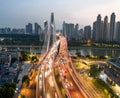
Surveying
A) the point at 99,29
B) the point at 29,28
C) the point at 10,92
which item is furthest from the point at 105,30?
the point at 10,92

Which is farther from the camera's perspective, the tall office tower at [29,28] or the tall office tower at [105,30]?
Result: the tall office tower at [29,28]

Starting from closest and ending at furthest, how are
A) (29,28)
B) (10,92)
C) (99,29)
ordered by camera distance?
(10,92) → (99,29) → (29,28)

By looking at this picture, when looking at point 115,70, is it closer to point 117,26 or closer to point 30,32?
point 117,26

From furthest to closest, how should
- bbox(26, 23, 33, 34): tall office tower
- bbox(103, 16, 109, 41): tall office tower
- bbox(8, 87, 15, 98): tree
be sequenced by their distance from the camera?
bbox(26, 23, 33, 34): tall office tower → bbox(103, 16, 109, 41): tall office tower → bbox(8, 87, 15, 98): tree

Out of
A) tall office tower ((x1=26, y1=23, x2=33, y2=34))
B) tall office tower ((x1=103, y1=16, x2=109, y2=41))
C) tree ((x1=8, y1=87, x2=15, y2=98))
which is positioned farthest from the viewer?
tall office tower ((x1=26, y1=23, x2=33, y2=34))

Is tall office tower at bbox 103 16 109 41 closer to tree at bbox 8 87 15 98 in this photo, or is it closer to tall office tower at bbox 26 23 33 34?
tall office tower at bbox 26 23 33 34

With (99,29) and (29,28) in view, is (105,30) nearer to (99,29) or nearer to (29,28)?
(99,29)

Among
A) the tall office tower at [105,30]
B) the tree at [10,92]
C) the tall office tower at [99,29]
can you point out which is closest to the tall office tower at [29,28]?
the tall office tower at [99,29]

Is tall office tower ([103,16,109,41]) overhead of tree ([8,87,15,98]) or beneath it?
overhead

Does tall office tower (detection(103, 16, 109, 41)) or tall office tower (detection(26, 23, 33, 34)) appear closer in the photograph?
tall office tower (detection(103, 16, 109, 41))

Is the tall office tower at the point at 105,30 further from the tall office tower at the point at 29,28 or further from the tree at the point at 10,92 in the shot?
the tree at the point at 10,92

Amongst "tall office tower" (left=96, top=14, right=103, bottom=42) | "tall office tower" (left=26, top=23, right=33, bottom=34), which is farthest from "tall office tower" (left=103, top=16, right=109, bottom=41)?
"tall office tower" (left=26, top=23, right=33, bottom=34)

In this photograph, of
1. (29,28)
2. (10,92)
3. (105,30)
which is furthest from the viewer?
(29,28)
